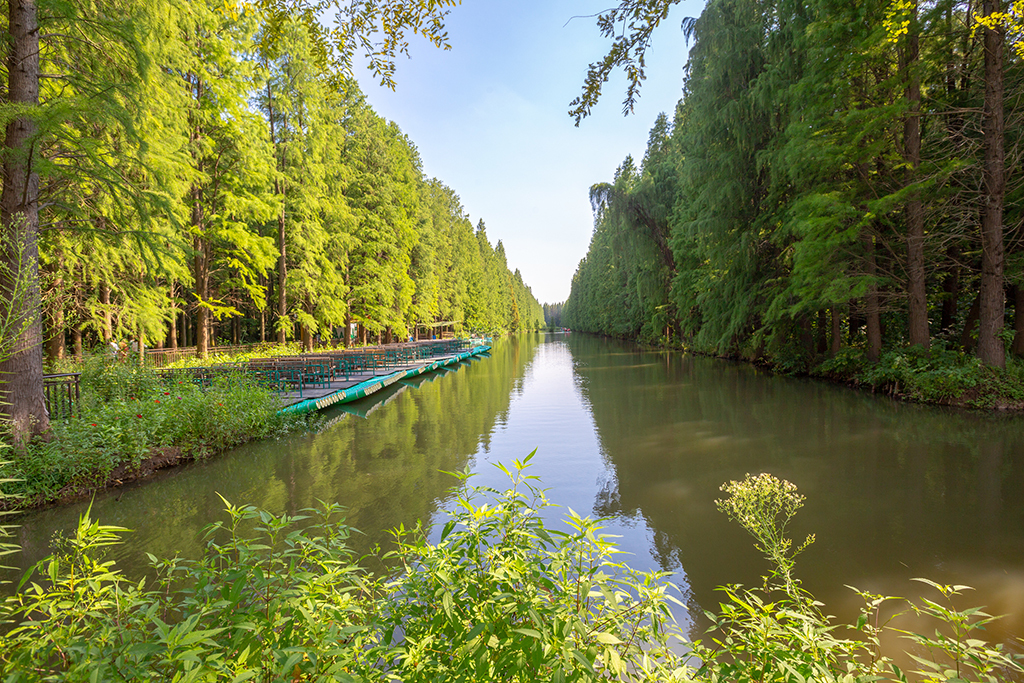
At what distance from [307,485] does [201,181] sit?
14555mm

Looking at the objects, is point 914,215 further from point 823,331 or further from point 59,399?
point 59,399

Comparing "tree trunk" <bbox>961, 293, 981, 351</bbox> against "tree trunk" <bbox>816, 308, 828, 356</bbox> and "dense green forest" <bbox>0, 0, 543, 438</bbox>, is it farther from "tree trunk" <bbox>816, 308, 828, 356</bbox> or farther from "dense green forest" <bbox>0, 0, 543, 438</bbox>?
"dense green forest" <bbox>0, 0, 543, 438</bbox>

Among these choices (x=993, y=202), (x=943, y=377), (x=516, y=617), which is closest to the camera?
(x=516, y=617)

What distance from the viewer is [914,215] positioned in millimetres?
12070

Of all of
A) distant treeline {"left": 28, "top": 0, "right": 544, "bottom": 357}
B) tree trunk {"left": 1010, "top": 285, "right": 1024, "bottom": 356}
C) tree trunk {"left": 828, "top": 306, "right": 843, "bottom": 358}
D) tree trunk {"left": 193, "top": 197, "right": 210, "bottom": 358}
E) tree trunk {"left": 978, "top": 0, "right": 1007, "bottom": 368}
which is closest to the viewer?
distant treeline {"left": 28, "top": 0, "right": 544, "bottom": 357}

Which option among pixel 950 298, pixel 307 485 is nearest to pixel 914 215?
pixel 950 298

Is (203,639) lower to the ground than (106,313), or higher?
lower

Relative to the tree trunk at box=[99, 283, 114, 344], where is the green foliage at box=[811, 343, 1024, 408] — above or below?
below

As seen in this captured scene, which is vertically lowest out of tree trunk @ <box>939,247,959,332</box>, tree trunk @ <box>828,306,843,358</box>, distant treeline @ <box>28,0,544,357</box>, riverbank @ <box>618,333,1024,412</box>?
riverbank @ <box>618,333,1024,412</box>

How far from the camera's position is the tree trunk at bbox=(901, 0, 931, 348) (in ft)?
38.8

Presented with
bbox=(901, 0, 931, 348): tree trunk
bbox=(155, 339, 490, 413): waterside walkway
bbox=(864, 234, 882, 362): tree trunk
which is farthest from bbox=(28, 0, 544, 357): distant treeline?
bbox=(864, 234, 882, 362): tree trunk

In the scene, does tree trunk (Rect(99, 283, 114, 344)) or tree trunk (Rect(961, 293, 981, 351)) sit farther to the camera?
tree trunk (Rect(961, 293, 981, 351))

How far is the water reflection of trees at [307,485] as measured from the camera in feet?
16.3

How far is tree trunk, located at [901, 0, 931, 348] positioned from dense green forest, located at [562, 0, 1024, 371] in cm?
4
